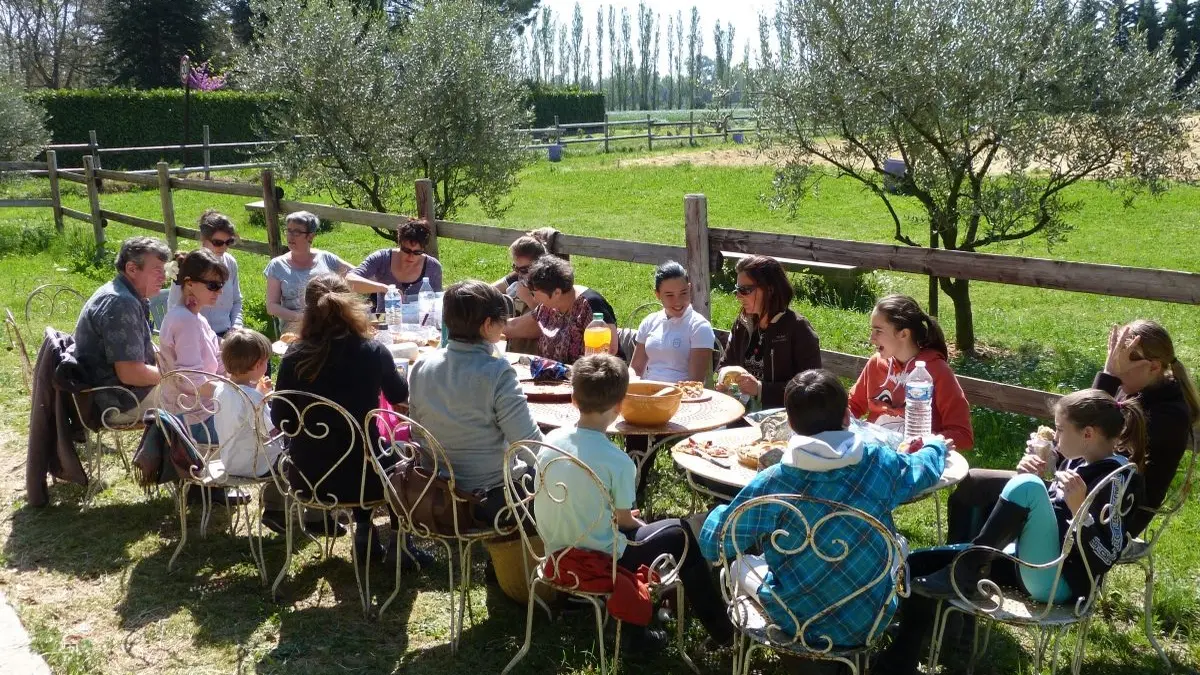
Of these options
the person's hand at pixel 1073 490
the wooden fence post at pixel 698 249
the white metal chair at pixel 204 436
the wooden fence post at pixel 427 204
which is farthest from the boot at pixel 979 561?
the wooden fence post at pixel 427 204

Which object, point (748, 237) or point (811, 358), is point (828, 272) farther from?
point (811, 358)

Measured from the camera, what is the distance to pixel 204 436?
4.65m

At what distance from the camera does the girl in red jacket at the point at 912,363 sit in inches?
148

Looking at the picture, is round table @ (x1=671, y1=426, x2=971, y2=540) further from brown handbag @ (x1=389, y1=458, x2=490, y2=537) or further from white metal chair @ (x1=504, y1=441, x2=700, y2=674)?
brown handbag @ (x1=389, y1=458, x2=490, y2=537)

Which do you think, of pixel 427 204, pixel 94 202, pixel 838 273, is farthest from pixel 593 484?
pixel 94 202

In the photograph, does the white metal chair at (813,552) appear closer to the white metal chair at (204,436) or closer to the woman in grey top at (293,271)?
the white metal chair at (204,436)

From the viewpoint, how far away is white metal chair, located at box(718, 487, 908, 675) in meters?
2.66

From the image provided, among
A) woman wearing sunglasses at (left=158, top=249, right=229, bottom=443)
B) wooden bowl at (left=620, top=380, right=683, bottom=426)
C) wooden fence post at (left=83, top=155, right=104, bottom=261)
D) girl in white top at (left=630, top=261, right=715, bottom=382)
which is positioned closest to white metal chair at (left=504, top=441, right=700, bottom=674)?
wooden bowl at (left=620, top=380, right=683, bottom=426)

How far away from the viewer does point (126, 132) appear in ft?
91.9

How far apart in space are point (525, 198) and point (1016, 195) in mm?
14087

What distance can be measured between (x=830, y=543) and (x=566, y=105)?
132 ft

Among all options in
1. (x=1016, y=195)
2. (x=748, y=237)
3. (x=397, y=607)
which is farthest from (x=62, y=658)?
(x=1016, y=195)

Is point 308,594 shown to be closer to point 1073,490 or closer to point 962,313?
point 1073,490

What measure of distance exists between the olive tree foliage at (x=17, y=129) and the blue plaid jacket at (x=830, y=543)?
63.7 ft
